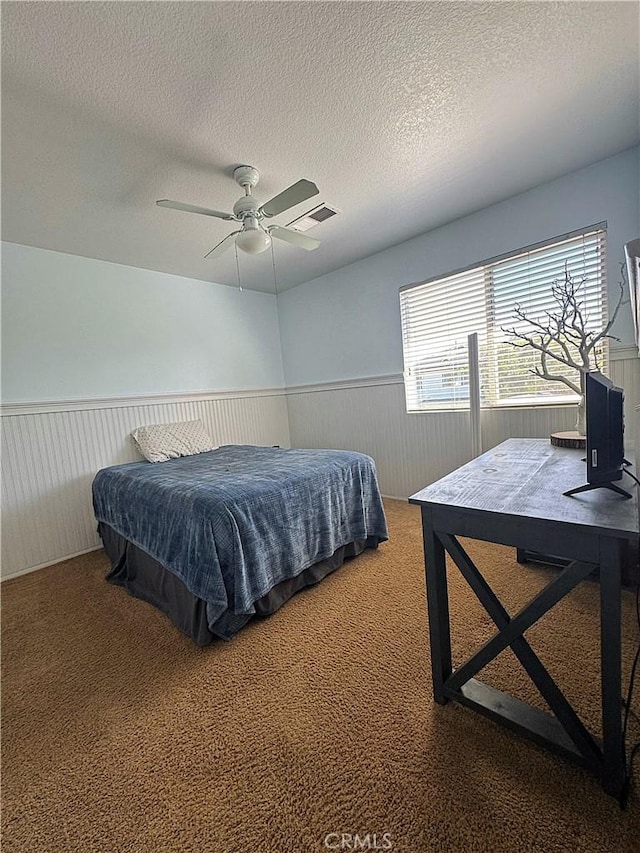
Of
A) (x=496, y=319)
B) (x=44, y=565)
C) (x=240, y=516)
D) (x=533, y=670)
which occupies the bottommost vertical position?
(x=44, y=565)

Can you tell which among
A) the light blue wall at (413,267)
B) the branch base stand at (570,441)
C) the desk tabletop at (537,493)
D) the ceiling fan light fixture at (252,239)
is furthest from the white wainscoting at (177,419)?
the ceiling fan light fixture at (252,239)

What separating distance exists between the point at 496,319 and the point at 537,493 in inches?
80.4

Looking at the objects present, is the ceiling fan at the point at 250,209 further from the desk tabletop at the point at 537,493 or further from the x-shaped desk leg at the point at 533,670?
the x-shaped desk leg at the point at 533,670

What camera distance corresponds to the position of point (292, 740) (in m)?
1.15

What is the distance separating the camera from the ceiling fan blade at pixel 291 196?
1709mm

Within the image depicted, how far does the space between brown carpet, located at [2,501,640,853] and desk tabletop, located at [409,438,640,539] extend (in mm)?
722

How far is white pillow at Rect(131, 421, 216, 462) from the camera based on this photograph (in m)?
3.04

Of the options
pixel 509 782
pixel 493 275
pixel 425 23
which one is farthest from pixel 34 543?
pixel 493 275

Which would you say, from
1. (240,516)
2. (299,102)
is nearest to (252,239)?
(299,102)

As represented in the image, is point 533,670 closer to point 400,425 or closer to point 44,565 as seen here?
point 400,425

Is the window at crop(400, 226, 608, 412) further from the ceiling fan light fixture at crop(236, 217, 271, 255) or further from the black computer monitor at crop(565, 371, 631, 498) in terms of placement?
the ceiling fan light fixture at crop(236, 217, 271, 255)

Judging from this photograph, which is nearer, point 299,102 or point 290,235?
point 299,102

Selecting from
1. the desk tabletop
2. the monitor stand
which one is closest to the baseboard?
the desk tabletop

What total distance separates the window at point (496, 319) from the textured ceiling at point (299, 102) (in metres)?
0.50
